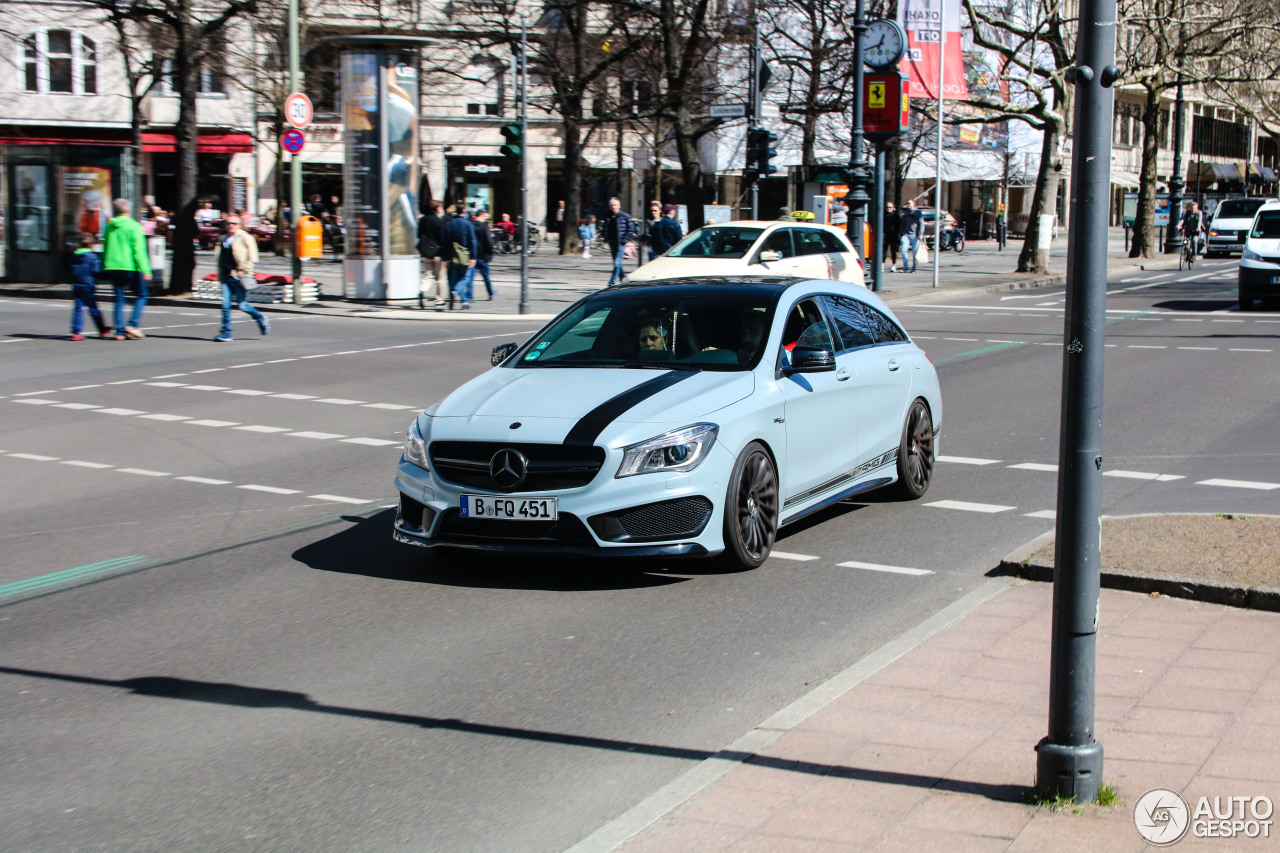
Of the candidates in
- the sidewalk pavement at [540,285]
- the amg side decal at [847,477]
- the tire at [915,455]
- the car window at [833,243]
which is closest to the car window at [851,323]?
the tire at [915,455]

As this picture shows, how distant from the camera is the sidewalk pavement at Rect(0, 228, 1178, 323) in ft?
84.5

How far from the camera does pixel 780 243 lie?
933 inches

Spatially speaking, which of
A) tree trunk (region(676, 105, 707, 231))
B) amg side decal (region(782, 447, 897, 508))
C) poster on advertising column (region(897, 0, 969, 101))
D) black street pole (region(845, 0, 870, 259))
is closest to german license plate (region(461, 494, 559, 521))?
amg side decal (region(782, 447, 897, 508))

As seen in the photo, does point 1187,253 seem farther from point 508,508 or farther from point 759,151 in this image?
point 508,508

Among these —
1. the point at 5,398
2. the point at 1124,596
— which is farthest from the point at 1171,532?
the point at 5,398

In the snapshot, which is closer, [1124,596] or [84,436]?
[1124,596]

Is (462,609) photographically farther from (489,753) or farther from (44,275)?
(44,275)

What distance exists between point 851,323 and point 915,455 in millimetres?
1017

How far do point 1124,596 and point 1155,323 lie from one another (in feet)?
61.7

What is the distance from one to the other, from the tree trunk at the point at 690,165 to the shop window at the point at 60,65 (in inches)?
993

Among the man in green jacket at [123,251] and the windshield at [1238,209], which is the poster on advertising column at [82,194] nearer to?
the man in green jacket at [123,251]

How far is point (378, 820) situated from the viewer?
169 inches

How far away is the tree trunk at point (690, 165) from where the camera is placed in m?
37.1

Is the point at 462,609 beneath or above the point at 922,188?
beneath
